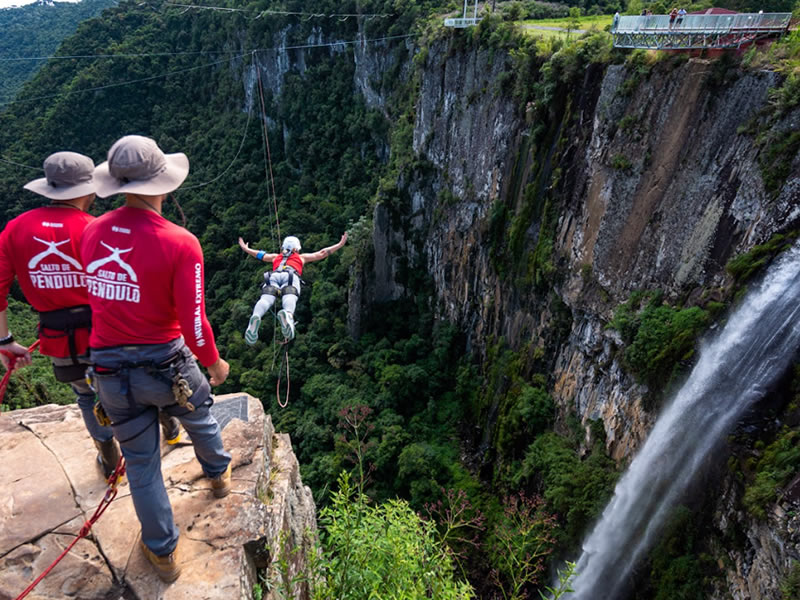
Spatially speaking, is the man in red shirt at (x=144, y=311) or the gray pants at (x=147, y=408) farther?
the gray pants at (x=147, y=408)

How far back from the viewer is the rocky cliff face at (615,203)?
7.93m

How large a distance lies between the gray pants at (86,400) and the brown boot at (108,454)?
0.07 metres

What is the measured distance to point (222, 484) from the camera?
4145 millimetres

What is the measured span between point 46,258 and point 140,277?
1.18m

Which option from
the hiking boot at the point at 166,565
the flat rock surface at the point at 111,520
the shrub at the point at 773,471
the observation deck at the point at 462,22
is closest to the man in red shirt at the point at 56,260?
the flat rock surface at the point at 111,520

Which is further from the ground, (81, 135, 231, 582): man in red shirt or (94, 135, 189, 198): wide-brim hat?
(94, 135, 189, 198): wide-brim hat

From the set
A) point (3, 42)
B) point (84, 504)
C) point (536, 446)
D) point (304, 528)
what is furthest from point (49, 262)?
point (3, 42)

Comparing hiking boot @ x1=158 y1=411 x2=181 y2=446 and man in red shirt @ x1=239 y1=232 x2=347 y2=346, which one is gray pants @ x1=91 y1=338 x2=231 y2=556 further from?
man in red shirt @ x1=239 y1=232 x2=347 y2=346

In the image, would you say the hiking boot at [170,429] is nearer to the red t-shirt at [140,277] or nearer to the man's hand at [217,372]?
the man's hand at [217,372]

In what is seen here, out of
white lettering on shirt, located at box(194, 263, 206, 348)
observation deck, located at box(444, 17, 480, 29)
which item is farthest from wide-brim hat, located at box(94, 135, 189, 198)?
observation deck, located at box(444, 17, 480, 29)

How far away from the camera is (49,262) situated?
11.7 feet

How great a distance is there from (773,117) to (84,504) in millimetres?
10131

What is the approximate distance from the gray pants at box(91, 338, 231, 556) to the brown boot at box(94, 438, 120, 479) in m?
1.16

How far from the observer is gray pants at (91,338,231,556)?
3.08 metres
